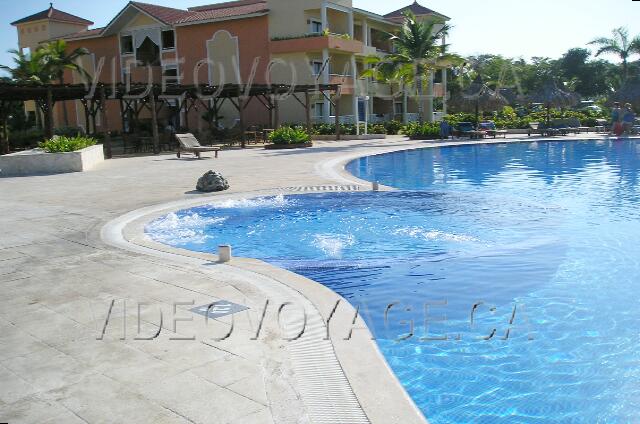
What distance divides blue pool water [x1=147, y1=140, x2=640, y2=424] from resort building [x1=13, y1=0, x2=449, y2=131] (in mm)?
22805

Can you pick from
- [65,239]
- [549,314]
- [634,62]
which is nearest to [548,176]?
[549,314]

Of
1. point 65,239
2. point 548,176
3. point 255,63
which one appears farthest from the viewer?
point 255,63

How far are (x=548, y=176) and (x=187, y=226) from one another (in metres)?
10.9

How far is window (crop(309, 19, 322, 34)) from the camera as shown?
3794cm

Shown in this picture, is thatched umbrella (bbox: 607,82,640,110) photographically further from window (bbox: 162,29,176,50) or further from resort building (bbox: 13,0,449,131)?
window (bbox: 162,29,176,50)

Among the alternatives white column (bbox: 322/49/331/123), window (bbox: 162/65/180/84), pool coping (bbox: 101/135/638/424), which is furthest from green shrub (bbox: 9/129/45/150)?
pool coping (bbox: 101/135/638/424)

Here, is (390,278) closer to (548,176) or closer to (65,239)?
(65,239)

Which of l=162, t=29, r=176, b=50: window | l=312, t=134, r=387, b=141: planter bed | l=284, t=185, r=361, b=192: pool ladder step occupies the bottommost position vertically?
l=284, t=185, r=361, b=192: pool ladder step

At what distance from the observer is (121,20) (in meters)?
40.2

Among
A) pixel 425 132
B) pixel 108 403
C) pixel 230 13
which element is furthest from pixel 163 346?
pixel 230 13

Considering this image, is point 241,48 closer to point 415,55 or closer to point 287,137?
point 415,55

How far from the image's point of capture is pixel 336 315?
5.00 metres

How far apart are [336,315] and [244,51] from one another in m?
35.0

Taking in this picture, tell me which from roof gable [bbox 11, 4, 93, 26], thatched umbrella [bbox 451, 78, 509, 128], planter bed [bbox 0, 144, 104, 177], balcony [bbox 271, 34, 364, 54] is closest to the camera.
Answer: planter bed [bbox 0, 144, 104, 177]
